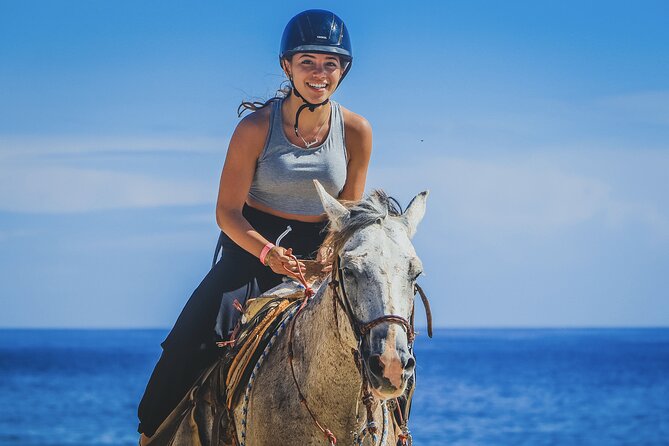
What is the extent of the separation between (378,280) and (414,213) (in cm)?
65

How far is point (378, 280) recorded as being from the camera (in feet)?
18.4

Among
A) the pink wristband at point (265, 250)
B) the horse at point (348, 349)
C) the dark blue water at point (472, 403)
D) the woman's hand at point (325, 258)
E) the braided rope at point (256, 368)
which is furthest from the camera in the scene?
the dark blue water at point (472, 403)

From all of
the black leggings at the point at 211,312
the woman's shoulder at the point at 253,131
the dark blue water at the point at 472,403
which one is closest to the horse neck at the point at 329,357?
the black leggings at the point at 211,312

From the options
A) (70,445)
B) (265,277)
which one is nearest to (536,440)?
(70,445)

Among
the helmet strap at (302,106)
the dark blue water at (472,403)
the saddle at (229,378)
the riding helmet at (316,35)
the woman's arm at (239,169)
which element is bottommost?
the dark blue water at (472,403)

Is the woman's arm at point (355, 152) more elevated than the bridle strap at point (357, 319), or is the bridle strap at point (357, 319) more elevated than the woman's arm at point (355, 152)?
the woman's arm at point (355, 152)

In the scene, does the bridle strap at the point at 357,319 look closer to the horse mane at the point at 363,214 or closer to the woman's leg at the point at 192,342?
the horse mane at the point at 363,214

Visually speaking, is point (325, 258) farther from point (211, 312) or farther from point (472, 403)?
point (472, 403)

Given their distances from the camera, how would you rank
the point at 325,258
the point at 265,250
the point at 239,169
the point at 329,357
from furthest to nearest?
the point at 239,169 < the point at 265,250 < the point at 325,258 < the point at 329,357

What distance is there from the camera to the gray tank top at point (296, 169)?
719 centimetres

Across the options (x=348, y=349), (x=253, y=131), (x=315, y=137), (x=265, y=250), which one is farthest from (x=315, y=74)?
(x=348, y=349)

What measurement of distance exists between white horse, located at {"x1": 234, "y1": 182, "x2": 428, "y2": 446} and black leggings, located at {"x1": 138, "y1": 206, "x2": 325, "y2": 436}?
0.60 metres

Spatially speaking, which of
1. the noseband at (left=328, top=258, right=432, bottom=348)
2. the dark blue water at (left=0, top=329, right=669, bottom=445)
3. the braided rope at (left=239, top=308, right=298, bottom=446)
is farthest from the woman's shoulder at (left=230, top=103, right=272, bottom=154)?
the dark blue water at (left=0, top=329, right=669, bottom=445)

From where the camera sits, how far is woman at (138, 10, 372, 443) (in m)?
7.16
